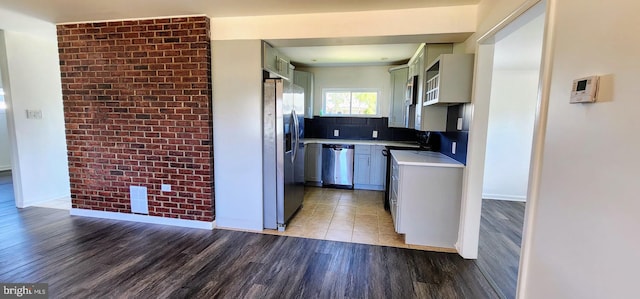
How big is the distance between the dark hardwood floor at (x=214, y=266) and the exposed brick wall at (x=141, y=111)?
1.70 feet

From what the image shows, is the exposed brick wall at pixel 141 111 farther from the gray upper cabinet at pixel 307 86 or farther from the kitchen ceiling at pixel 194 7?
the gray upper cabinet at pixel 307 86

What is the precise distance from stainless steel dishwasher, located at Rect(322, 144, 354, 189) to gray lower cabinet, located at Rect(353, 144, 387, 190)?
11 cm

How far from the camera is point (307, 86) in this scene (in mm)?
5414

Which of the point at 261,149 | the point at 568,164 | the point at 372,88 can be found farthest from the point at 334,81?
the point at 568,164

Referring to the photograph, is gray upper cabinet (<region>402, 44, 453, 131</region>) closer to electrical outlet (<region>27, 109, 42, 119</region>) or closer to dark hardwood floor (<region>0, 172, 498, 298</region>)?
dark hardwood floor (<region>0, 172, 498, 298</region>)

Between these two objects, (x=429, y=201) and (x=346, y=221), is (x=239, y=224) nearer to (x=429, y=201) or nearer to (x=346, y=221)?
(x=346, y=221)

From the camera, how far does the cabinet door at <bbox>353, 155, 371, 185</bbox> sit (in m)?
5.14

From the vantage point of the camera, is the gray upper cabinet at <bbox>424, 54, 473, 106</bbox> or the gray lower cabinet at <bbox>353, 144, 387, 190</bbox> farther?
the gray lower cabinet at <bbox>353, 144, 387, 190</bbox>

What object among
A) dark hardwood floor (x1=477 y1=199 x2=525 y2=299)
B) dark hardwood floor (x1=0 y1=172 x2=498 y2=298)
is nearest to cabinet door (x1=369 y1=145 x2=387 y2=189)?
dark hardwood floor (x1=477 y1=199 x2=525 y2=299)

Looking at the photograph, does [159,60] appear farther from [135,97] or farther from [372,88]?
[372,88]

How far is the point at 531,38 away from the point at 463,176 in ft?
5.28

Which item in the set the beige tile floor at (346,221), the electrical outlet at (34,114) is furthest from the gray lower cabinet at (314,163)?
the electrical outlet at (34,114)

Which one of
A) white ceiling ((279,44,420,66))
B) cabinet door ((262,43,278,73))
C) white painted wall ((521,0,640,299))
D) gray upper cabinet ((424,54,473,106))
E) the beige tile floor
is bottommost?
the beige tile floor

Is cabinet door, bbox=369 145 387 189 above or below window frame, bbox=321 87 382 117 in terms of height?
below
